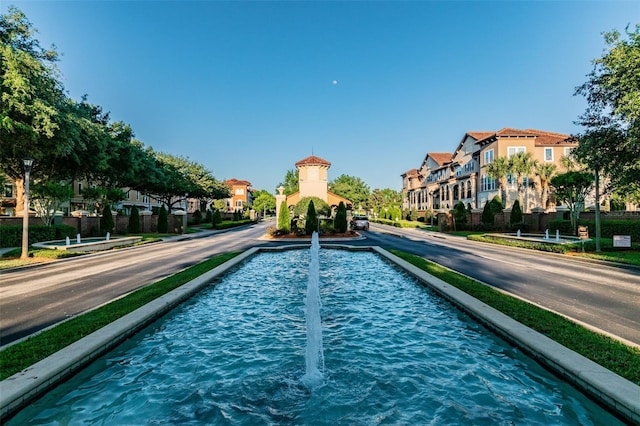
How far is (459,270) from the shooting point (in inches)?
593

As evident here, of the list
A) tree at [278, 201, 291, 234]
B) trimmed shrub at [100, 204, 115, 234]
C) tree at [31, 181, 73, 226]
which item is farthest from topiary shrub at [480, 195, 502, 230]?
tree at [31, 181, 73, 226]

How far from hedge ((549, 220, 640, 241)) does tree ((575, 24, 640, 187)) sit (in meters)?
5.41

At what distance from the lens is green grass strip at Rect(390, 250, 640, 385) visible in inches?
205

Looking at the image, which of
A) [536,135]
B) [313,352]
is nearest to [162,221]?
[313,352]

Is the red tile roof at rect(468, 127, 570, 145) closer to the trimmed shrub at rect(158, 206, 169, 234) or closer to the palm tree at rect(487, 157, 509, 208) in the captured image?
the palm tree at rect(487, 157, 509, 208)

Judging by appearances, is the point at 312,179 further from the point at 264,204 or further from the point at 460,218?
the point at 264,204

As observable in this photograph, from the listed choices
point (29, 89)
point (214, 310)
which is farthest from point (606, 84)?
point (29, 89)

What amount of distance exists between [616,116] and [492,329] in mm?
20785

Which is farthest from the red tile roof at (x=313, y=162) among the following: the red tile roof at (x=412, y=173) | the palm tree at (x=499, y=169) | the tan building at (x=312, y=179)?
the red tile roof at (x=412, y=173)

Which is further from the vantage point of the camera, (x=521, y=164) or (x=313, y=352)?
(x=521, y=164)

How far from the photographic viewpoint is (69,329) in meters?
6.88

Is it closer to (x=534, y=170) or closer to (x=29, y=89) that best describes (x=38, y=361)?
(x=29, y=89)

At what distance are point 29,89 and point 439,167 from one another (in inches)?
2540

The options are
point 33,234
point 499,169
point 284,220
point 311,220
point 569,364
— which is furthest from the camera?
point 499,169
